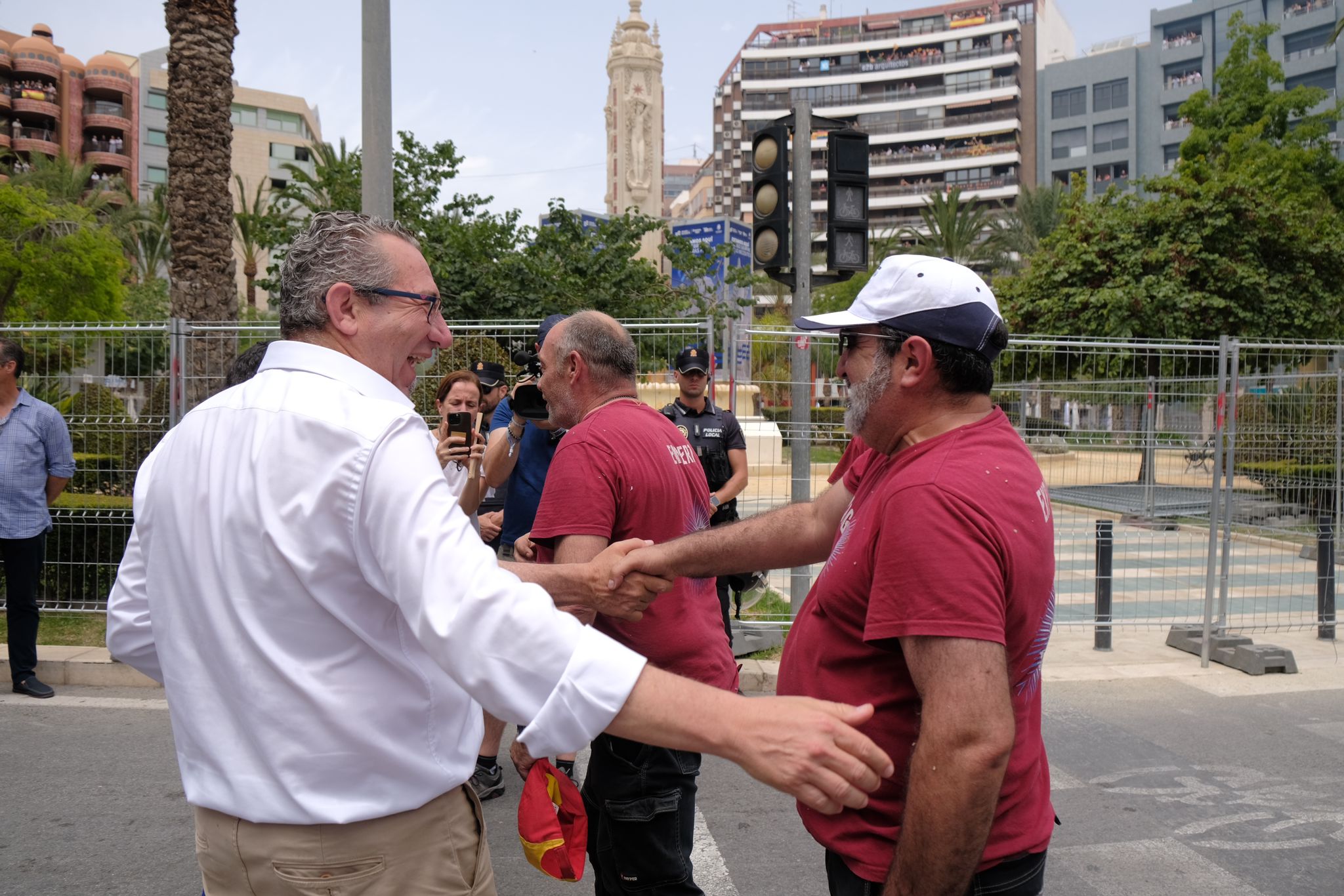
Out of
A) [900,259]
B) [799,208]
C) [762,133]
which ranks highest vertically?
[762,133]

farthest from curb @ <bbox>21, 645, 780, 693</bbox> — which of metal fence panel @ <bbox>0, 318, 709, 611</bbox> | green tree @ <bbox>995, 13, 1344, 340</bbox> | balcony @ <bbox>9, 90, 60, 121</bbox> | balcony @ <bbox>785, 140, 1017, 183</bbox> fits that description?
balcony @ <bbox>785, 140, 1017, 183</bbox>

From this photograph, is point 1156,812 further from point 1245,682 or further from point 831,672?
point 831,672

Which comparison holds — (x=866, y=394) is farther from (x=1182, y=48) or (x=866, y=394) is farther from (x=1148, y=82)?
(x=1148, y=82)

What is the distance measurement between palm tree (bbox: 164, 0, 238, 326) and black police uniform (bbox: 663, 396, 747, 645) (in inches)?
191

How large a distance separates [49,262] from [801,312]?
60.8 ft

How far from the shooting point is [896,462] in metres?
2.02

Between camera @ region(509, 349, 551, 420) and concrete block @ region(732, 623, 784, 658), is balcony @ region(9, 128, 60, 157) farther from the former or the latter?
camera @ region(509, 349, 551, 420)

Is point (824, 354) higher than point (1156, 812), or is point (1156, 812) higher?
point (824, 354)

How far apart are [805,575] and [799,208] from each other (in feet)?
8.96

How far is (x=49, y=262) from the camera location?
20.4m

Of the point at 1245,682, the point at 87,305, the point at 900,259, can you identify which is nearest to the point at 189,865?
the point at 900,259

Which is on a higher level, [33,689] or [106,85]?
[106,85]

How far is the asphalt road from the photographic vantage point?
418cm

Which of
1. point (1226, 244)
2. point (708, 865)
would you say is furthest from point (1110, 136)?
point (708, 865)
